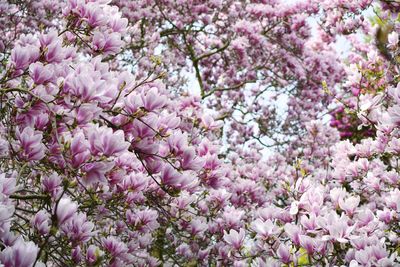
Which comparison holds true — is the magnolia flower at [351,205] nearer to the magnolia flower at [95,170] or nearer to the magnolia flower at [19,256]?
the magnolia flower at [95,170]

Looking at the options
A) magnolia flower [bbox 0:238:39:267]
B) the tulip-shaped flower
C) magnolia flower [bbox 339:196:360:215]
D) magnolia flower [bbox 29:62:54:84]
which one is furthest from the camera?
magnolia flower [bbox 339:196:360:215]

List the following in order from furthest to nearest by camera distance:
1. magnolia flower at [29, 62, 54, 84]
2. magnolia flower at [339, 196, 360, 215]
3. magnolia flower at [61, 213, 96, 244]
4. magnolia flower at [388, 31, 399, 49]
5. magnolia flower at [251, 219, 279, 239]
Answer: magnolia flower at [388, 31, 399, 49]
magnolia flower at [339, 196, 360, 215]
magnolia flower at [251, 219, 279, 239]
magnolia flower at [61, 213, 96, 244]
magnolia flower at [29, 62, 54, 84]

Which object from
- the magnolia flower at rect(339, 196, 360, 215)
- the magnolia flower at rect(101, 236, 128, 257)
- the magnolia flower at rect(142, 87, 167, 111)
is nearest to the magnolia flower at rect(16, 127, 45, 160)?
the magnolia flower at rect(142, 87, 167, 111)

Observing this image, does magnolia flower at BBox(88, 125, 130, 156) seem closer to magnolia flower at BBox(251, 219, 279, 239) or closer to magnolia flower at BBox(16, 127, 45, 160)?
magnolia flower at BBox(16, 127, 45, 160)

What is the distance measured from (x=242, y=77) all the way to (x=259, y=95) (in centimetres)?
64

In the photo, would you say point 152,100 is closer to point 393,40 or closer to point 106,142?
point 106,142

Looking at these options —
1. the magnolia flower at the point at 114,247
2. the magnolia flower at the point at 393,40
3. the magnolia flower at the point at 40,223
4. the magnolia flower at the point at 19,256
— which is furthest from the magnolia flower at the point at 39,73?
the magnolia flower at the point at 393,40

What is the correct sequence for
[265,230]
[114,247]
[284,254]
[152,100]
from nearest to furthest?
[152,100]
[284,254]
[265,230]
[114,247]

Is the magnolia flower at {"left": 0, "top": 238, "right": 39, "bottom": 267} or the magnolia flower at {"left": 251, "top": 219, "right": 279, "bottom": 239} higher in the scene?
the magnolia flower at {"left": 251, "top": 219, "right": 279, "bottom": 239}

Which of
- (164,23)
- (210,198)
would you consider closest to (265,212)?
(210,198)

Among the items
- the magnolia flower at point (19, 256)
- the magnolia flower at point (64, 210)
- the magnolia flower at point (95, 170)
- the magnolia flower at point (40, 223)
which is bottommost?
the magnolia flower at point (19, 256)

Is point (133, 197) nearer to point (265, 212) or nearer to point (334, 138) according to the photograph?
point (265, 212)

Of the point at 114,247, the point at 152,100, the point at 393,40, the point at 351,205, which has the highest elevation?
the point at 393,40

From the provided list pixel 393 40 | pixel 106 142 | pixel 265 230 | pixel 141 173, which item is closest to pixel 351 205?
pixel 265 230
